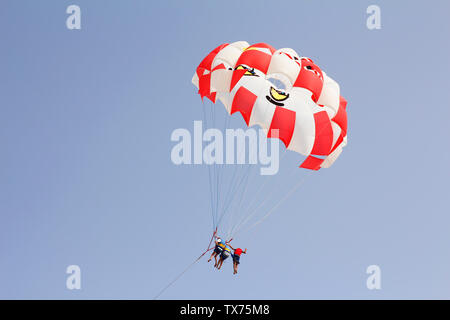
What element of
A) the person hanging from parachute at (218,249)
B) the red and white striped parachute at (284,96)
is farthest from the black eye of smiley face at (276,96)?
the person hanging from parachute at (218,249)

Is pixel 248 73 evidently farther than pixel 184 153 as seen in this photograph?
No

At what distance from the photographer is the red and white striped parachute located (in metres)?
17.5

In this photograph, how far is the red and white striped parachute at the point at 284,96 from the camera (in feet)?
57.4

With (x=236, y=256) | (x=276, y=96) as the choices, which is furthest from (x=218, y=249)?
(x=276, y=96)

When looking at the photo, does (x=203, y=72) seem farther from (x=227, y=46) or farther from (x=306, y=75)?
(x=306, y=75)

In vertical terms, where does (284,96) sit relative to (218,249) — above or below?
above

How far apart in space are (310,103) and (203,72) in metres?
3.87

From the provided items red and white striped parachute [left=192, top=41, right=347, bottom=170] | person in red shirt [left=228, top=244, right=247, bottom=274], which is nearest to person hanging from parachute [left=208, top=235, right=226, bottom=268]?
person in red shirt [left=228, top=244, right=247, bottom=274]

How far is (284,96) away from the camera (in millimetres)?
18031

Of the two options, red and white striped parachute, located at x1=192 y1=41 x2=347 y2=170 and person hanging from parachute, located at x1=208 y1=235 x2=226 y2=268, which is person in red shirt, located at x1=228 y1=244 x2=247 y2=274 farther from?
red and white striped parachute, located at x1=192 y1=41 x2=347 y2=170

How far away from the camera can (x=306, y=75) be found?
57.0 feet

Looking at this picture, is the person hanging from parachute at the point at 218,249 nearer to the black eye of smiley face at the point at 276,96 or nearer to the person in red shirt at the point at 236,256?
the person in red shirt at the point at 236,256

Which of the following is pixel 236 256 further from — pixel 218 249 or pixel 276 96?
pixel 276 96
